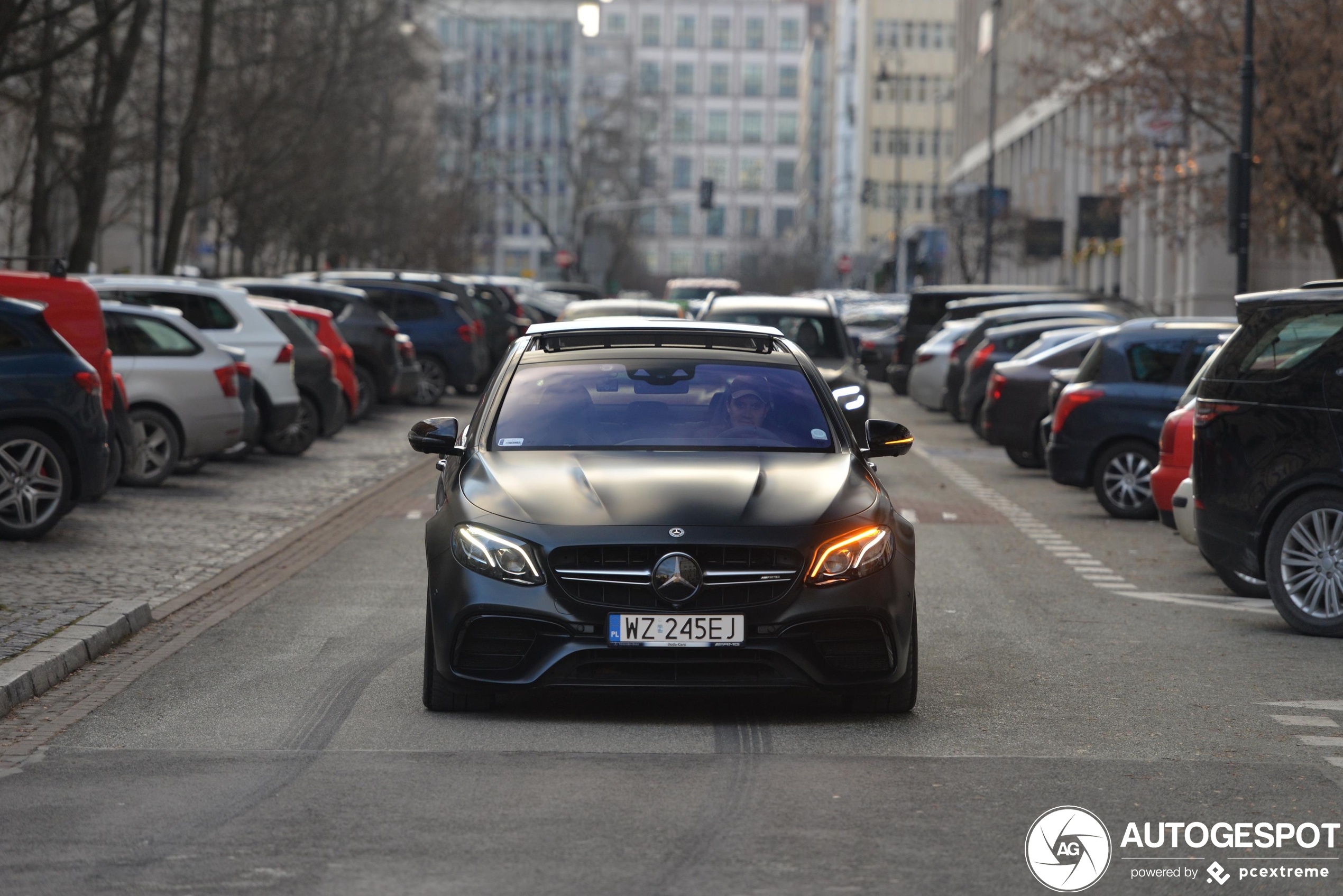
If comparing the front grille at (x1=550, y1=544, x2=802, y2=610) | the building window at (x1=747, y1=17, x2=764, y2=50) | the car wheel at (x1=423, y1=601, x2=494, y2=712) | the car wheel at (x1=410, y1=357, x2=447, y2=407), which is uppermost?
the building window at (x1=747, y1=17, x2=764, y2=50)

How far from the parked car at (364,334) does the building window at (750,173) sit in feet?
518

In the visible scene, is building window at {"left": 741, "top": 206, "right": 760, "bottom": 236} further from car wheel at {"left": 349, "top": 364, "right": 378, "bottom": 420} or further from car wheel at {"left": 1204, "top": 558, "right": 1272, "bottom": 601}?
car wheel at {"left": 1204, "top": 558, "right": 1272, "bottom": 601}

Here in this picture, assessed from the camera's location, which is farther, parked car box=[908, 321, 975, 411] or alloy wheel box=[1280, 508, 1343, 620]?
parked car box=[908, 321, 975, 411]

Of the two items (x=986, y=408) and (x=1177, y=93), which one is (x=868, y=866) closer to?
(x=986, y=408)

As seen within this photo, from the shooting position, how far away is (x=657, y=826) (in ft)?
20.3

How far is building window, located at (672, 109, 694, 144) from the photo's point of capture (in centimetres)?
18175

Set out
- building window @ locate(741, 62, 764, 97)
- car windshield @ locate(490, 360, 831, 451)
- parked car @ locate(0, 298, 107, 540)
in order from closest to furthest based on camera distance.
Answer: car windshield @ locate(490, 360, 831, 451) → parked car @ locate(0, 298, 107, 540) → building window @ locate(741, 62, 764, 97)


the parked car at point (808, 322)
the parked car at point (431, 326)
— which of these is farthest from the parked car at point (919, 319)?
the parked car at point (808, 322)

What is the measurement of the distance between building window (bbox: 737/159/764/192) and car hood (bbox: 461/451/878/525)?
17824cm

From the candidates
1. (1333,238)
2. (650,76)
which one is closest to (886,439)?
(1333,238)

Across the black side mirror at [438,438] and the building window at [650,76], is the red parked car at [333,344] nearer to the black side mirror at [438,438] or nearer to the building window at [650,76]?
the black side mirror at [438,438]

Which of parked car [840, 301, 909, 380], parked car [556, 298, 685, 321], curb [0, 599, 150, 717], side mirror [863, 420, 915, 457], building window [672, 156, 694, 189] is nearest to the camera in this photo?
curb [0, 599, 150, 717]

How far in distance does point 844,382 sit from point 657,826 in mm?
13896

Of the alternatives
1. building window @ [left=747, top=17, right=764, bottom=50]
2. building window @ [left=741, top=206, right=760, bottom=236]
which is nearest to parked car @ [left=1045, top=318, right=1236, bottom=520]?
building window @ [left=741, top=206, right=760, bottom=236]
